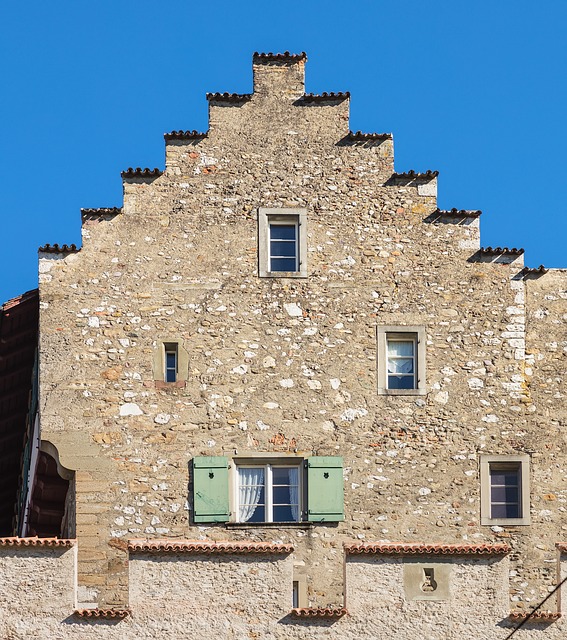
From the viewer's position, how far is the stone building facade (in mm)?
39031

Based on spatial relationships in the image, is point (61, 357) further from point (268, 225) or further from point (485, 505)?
point (485, 505)

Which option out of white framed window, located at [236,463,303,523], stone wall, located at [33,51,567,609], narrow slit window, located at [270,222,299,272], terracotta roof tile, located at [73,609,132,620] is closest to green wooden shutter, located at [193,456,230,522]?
stone wall, located at [33,51,567,609]

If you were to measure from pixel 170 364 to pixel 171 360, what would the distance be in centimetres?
8

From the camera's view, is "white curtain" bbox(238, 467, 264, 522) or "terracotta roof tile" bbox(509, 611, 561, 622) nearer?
"terracotta roof tile" bbox(509, 611, 561, 622)

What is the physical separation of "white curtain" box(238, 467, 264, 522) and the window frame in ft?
0.17

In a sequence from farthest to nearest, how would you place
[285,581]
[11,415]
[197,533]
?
[11,415] → [197,533] → [285,581]

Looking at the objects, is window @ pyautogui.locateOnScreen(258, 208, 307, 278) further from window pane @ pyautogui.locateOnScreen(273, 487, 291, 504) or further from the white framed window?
window pane @ pyautogui.locateOnScreen(273, 487, 291, 504)

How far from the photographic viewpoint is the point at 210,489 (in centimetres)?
3903

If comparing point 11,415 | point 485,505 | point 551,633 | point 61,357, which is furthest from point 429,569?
point 11,415

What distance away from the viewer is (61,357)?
3975 centimetres

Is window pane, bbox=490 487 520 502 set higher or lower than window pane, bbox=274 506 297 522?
higher

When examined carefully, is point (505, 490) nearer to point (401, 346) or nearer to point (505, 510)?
point (505, 510)

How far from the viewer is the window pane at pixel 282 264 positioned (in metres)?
40.5

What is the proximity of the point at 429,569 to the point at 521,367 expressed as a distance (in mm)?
8654
